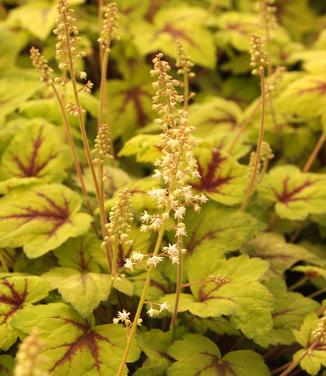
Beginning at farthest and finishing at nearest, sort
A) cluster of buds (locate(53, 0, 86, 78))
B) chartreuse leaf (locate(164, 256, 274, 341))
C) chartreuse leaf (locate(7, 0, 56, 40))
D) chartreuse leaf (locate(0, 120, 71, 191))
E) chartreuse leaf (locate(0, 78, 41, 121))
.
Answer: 1. chartreuse leaf (locate(7, 0, 56, 40))
2. chartreuse leaf (locate(0, 78, 41, 121))
3. chartreuse leaf (locate(0, 120, 71, 191))
4. chartreuse leaf (locate(164, 256, 274, 341))
5. cluster of buds (locate(53, 0, 86, 78))

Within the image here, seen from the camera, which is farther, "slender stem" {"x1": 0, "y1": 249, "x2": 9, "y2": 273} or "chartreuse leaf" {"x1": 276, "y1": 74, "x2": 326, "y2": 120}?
"chartreuse leaf" {"x1": 276, "y1": 74, "x2": 326, "y2": 120}

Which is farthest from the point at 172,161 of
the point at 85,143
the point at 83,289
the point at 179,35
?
the point at 179,35

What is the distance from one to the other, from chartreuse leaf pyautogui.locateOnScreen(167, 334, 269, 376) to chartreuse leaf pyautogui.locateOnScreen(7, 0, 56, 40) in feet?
7.25

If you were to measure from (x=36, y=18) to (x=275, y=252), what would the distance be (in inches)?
88.4

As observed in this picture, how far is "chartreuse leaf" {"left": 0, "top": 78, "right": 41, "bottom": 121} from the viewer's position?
9.72ft

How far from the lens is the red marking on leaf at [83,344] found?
1.85 metres

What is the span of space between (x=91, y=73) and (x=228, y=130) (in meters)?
1.27

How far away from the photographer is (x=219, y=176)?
2.47 metres

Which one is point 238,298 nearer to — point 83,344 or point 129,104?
point 83,344

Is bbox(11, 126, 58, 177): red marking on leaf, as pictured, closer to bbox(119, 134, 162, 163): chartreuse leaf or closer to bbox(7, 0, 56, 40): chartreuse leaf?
bbox(119, 134, 162, 163): chartreuse leaf

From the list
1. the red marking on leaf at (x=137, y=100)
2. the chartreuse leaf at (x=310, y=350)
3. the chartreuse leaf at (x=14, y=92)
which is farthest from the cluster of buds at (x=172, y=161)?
the red marking on leaf at (x=137, y=100)

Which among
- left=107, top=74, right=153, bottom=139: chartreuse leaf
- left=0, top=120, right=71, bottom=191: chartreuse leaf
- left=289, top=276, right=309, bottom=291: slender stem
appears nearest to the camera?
left=289, top=276, right=309, bottom=291: slender stem

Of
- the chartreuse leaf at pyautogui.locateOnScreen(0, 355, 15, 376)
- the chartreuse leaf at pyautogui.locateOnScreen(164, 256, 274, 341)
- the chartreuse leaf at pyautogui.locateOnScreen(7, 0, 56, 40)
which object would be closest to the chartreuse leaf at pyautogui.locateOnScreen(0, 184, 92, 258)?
the chartreuse leaf at pyautogui.locateOnScreen(0, 355, 15, 376)

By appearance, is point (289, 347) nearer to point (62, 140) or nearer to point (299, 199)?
point (299, 199)
